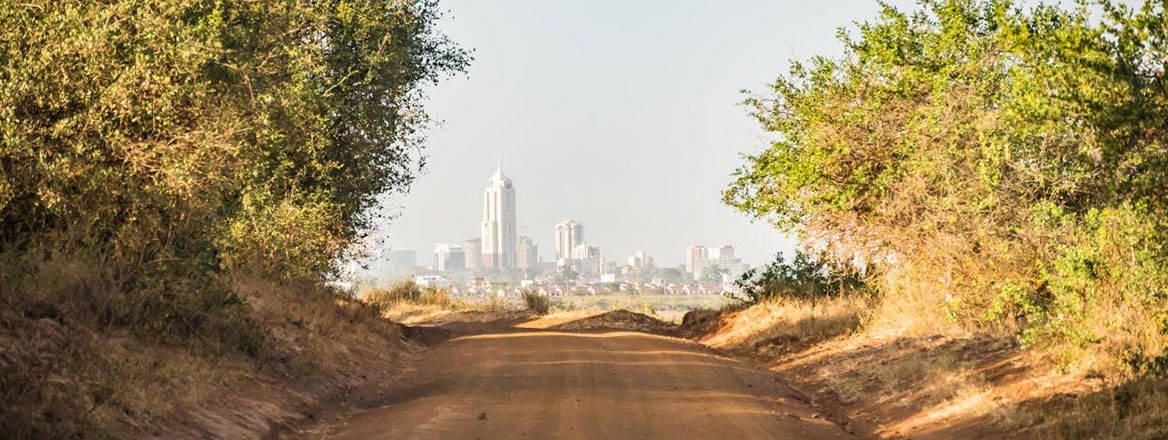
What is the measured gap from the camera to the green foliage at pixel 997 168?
10711mm

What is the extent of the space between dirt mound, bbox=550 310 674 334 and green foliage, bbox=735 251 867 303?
254cm

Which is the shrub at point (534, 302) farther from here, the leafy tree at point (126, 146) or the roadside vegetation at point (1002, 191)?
the leafy tree at point (126, 146)

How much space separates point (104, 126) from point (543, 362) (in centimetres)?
802

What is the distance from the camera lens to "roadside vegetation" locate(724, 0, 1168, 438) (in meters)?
10.7

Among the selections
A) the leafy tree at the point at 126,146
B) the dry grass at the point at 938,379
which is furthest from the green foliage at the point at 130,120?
the dry grass at the point at 938,379

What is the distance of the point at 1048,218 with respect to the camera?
1653 centimetres

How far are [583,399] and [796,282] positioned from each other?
51.4ft

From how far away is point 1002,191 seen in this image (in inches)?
736

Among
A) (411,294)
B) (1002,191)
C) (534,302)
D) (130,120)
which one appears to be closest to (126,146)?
(130,120)

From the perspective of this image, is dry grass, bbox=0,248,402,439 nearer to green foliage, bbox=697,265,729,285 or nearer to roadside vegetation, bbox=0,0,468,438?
roadside vegetation, bbox=0,0,468,438

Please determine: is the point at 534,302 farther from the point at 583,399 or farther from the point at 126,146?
the point at 126,146

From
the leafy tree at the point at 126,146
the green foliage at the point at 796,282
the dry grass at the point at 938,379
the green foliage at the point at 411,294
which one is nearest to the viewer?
the dry grass at the point at 938,379

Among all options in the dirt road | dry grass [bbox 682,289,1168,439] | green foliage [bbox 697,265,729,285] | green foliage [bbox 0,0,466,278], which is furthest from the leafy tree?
green foliage [bbox 697,265,729,285]

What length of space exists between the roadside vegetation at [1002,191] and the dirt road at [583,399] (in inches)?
123
